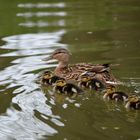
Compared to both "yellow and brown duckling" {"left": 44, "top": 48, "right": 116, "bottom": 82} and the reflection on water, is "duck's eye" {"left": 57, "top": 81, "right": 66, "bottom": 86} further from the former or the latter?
"yellow and brown duckling" {"left": 44, "top": 48, "right": 116, "bottom": 82}

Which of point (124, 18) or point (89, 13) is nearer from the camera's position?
point (124, 18)

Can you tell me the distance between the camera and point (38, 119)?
619 cm

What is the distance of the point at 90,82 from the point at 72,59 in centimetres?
208

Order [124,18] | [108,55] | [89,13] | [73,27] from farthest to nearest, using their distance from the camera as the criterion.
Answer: [89,13] → [124,18] → [73,27] → [108,55]

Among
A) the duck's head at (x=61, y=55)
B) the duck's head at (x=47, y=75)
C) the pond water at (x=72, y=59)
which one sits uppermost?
the duck's head at (x=61, y=55)

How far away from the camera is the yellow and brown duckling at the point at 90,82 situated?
7.29 m

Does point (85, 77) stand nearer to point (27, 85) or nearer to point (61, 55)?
point (27, 85)

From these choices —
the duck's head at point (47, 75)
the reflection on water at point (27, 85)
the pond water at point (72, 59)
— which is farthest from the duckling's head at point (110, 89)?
the duck's head at point (47, 75)

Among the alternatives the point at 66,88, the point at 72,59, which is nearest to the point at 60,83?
the point at 66,88

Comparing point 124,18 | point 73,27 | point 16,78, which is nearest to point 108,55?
point 16,78

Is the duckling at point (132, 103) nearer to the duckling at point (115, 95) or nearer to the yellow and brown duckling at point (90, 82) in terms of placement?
the duckling at point (115, 95)

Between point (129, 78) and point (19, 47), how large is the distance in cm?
305

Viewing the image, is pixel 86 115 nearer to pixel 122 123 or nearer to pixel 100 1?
pixel 122 123

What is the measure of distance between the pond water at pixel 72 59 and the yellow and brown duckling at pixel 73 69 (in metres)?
0.28
